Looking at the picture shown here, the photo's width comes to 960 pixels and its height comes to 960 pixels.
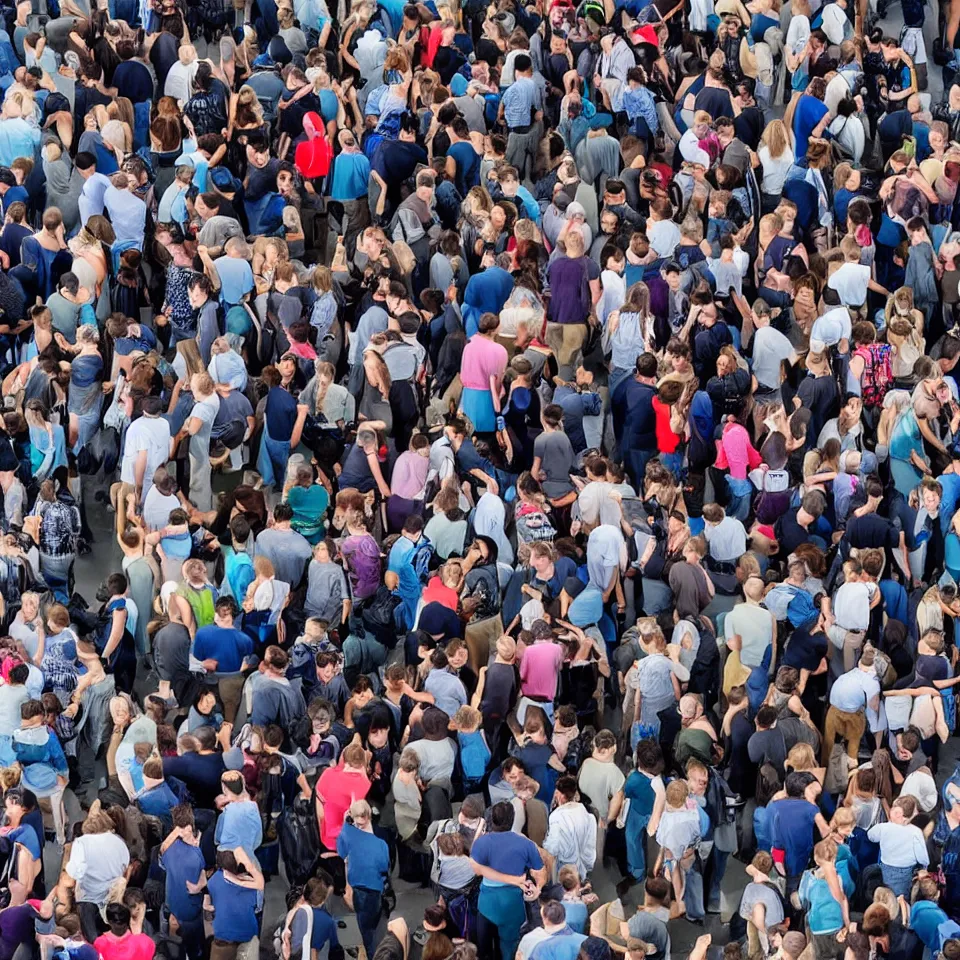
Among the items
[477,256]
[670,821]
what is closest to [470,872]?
[670,821]

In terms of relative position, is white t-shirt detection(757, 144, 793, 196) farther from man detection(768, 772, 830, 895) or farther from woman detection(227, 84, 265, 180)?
man detection(768, 772, 830, 895)

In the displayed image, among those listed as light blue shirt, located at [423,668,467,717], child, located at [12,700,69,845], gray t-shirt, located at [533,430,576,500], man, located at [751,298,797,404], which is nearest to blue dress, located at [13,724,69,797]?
child, located at [12,700,69,845]

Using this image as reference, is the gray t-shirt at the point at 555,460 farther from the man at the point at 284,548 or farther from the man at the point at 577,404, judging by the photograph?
the man at the point at 284,548

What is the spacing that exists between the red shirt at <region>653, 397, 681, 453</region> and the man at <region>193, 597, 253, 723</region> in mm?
3640

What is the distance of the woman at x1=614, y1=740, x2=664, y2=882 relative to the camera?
52.3 feet

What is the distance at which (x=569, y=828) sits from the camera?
15.6 m

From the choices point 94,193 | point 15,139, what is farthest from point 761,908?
point 15,139

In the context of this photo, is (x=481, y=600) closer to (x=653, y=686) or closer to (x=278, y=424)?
(x=653, y=686)

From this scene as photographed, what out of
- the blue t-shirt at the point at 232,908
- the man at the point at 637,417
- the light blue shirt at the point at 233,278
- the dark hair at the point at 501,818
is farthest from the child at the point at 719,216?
the blue t-shirt at the point at 232,908

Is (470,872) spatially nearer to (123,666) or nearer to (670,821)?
(670,821)

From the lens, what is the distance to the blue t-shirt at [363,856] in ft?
51.0

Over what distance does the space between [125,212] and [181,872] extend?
6.92m

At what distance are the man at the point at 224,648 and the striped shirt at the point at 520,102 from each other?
6.78 meters

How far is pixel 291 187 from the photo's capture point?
21.1 metres
